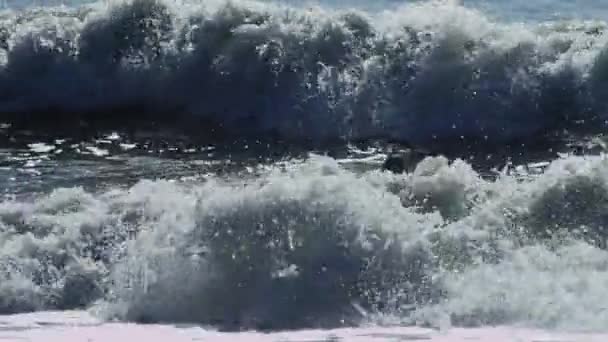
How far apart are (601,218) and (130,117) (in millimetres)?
5501

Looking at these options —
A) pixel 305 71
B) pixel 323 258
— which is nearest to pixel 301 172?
pixel 323 258

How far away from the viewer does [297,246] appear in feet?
19.2

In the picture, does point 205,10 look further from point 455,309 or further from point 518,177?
point 455,309

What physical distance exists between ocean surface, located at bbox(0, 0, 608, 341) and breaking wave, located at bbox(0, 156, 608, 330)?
0.04 ft

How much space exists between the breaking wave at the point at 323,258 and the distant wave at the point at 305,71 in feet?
10.7

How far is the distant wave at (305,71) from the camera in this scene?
32.8ft

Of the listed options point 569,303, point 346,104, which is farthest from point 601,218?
point 346,104

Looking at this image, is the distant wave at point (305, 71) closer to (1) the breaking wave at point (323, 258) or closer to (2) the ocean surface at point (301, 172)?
(2) the ocean surface at point (301, 172)

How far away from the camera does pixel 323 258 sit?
578cm

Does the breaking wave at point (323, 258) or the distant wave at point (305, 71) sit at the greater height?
the distant wave at point (305, 71)

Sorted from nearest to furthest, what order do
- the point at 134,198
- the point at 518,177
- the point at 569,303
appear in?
1. the point at 569,303
2. the point at 134,198
3. the point at 518,177

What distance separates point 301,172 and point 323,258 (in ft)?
3.17

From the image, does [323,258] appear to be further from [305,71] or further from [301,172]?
[305,71]

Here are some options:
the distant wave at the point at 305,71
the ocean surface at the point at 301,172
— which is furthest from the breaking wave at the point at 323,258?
the distant wave at the point at 305,71
